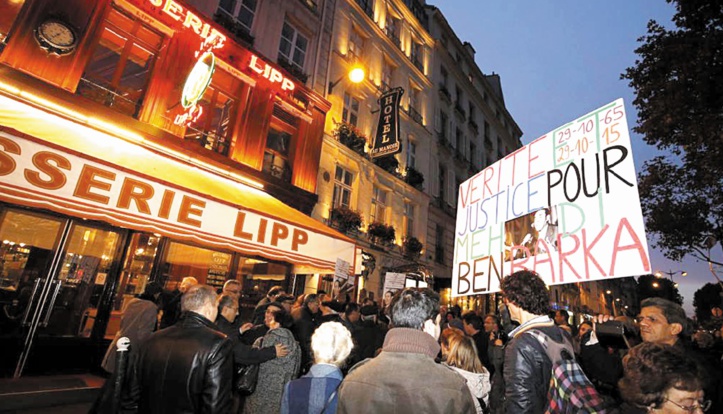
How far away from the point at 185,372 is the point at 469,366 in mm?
2761

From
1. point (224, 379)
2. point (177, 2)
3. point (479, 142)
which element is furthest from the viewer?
point (479, 142)

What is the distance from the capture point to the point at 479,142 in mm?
25562

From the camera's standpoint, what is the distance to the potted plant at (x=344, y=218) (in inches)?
503

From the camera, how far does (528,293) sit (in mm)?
2697

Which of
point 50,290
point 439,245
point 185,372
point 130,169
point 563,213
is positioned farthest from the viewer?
point 439,245

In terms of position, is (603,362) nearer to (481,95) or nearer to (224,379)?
(224,379)

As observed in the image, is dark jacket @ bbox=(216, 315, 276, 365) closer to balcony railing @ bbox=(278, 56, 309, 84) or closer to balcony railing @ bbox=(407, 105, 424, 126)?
balcony railing @ bbox=(278, 56, 309, 84)

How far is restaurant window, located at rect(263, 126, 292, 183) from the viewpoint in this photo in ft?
36.4

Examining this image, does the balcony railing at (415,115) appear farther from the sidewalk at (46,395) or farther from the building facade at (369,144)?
the sidewalk at (46,395)

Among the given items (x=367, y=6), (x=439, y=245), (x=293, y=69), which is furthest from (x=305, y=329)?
(x=367, y=6)

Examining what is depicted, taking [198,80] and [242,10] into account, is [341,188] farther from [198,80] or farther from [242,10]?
[242,10]

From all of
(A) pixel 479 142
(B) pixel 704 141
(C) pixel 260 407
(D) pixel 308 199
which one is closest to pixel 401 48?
(A) pixel 479 142

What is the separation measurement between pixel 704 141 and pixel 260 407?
12.2 meters

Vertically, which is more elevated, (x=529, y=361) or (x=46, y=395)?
(x=529, y=361)
